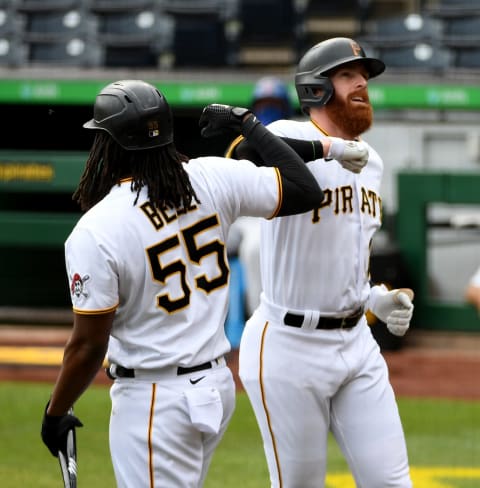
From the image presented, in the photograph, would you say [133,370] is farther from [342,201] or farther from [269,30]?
[269,30]

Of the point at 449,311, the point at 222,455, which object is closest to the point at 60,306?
the point at 449,311

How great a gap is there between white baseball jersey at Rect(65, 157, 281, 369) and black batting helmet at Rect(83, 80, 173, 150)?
127 millimetres

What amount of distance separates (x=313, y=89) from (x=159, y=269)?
1345 mm

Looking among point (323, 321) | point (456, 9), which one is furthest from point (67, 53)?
point (323, 321)

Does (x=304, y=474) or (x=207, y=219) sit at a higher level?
(x=207, y=219)

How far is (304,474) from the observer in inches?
160

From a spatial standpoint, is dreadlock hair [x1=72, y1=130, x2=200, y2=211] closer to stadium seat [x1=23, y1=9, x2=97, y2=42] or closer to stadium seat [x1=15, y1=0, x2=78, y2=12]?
stadium seat [x1=23, y1=9, x2=97, y2=42]

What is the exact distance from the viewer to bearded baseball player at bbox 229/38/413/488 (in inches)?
160

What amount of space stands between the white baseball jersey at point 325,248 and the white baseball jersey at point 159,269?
76 centimetres

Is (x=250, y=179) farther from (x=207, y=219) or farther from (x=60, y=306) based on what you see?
(x=60, y=306)

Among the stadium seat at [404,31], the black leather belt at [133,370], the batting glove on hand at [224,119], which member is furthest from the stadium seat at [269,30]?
the black leather belt at [133,370]

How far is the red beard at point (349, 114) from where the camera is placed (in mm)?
4242

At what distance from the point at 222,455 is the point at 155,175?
3.74 m

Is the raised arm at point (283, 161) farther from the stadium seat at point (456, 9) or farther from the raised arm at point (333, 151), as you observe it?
the stadium seat at point (456, 9)
